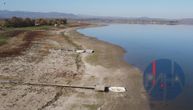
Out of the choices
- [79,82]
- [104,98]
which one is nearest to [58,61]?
[79,82]

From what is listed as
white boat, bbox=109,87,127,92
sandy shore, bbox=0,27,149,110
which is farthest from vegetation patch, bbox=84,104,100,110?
white boat, bbox=109,87,127,92

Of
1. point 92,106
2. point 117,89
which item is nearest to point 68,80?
point 117,89

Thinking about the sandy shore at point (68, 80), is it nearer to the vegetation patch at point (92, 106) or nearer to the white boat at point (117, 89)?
the vegetation patch at point (92, 106)

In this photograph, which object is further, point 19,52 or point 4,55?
point 19,52

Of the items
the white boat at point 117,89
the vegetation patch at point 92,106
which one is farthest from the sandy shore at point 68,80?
the white boat at point 117,89

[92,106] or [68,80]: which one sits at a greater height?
[68,80]

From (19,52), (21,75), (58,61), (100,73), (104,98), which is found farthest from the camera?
(19,52)

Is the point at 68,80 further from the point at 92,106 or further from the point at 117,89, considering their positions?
the point at 92,106

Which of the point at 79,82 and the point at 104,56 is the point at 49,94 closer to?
the point at 79,82

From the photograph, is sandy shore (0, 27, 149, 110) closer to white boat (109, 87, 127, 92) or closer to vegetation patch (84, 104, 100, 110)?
vegetation patch (84, 104, 100, 110)
